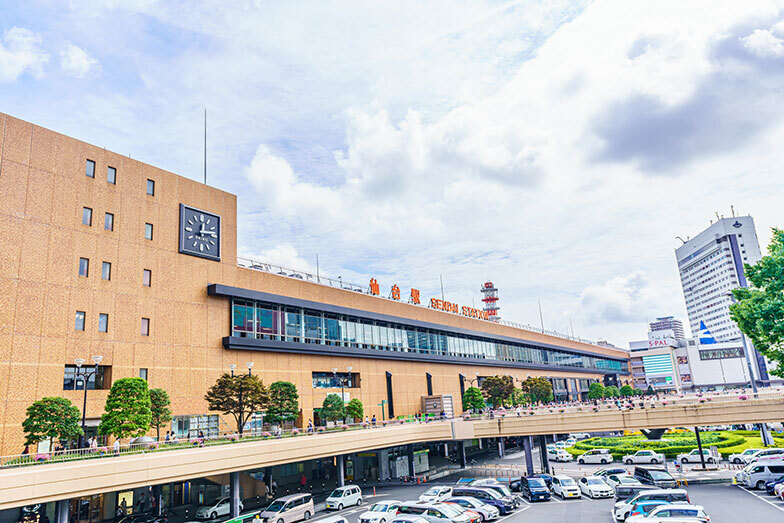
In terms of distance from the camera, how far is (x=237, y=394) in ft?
124

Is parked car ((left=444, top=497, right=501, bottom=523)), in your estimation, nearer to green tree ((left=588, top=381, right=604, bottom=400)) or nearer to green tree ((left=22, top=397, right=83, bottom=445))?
green tree ((left=22, top=397, right=83, bottom=445))

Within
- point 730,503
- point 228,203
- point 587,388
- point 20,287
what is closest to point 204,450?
point 20,287

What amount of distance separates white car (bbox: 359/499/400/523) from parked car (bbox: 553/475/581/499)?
1393 centimetres

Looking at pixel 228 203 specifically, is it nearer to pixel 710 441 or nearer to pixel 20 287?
pixel 20 287

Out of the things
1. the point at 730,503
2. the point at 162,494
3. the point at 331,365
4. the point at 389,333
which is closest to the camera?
the point at 730,503

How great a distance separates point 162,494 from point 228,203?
24.3 meters

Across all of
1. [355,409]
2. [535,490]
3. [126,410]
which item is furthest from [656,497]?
[126,410]

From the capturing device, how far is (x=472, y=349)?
82.4 m

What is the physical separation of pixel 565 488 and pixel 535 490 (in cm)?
218

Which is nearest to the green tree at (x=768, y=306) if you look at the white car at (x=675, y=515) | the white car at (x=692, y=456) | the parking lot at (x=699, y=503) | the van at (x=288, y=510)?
the parking lot at (x=699, y=503)

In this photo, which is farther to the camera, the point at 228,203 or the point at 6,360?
the point at 228,203

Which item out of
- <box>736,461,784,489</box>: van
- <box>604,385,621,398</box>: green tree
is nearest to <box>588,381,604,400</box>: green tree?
<box>604,385,621,398</box>: green tree

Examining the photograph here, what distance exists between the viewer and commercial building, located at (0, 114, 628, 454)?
33.6m

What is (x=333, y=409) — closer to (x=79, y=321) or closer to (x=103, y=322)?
(x=103, y=322)
